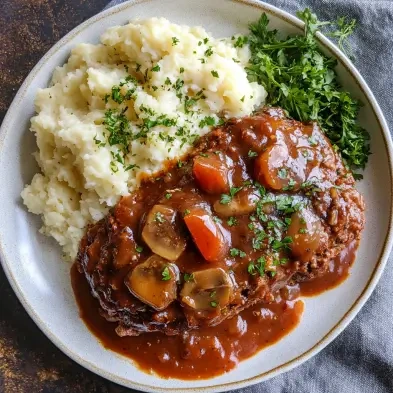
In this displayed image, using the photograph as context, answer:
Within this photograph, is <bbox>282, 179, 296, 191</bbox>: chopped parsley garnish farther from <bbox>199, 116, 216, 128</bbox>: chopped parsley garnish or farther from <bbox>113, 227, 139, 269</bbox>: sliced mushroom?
<bbox>113, 227, 139, 269</bbox>: sliced mushroom

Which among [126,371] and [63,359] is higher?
[126,371]

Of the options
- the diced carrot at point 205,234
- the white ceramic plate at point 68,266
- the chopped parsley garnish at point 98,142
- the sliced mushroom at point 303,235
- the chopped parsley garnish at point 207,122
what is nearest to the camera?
the diced carrot at point 205,234

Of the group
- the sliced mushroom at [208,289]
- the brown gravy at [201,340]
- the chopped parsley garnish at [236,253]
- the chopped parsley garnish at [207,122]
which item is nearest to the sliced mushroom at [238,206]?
the chopped parsley garnish at [236,253]

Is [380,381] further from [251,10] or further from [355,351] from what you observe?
Result: [251,10]

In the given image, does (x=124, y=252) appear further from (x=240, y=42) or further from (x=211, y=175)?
(x=240, y=42)

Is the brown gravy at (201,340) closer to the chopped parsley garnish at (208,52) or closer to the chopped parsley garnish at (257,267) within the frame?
the chopped parsley garnish at (257,267)

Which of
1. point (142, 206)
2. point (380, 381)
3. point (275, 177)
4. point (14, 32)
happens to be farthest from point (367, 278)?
point (14, 32)
